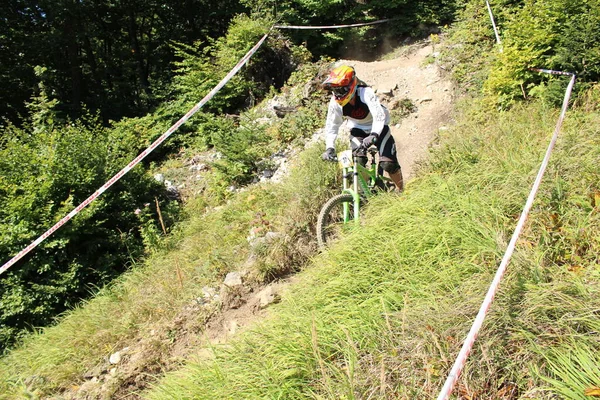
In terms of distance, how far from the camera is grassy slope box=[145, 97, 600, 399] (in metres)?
1.98

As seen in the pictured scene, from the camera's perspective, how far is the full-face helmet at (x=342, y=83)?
160 inches

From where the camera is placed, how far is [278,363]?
2.40m

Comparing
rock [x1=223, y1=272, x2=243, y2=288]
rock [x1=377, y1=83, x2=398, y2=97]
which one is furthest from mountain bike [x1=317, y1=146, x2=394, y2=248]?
rock [x1=377, y1=83, x2=398, y2=97]

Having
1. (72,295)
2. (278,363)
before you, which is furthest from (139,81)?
(278,363)

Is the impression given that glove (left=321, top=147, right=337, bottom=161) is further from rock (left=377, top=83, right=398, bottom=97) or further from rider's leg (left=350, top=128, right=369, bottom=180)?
rock (left=377, top=83, right=398, bottom=97)

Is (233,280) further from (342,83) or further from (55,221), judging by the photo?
(55,221)

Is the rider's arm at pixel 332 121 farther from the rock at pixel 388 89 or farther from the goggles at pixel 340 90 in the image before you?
the rock at pixel 388 89

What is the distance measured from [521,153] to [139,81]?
23046 mm

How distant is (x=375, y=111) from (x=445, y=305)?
8.00ft

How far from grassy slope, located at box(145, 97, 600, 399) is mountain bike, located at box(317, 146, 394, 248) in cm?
34

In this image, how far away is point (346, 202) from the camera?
416 centimetres

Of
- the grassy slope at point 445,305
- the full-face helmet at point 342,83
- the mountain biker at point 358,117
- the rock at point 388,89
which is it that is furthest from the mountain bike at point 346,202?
the rock at point 388,89

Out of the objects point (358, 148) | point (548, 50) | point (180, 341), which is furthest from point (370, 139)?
point (548, 50)

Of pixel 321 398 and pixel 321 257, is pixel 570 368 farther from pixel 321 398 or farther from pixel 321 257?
pixel 321 257
